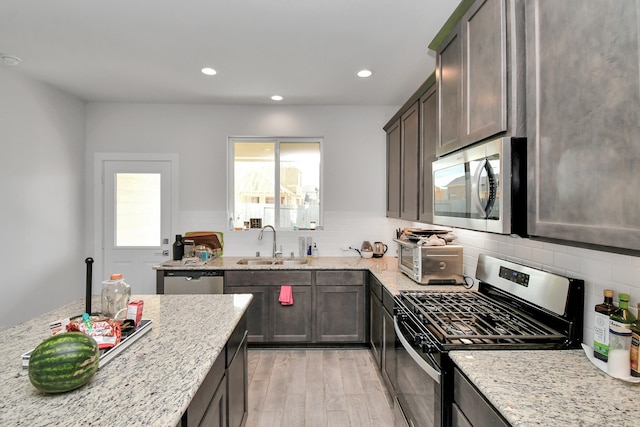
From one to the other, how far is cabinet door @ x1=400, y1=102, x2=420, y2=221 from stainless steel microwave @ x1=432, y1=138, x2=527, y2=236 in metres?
1.11

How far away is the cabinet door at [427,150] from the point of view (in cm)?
239

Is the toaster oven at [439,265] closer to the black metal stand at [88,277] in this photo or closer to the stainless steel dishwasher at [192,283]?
the stainless steel dishwasher at [192,283]

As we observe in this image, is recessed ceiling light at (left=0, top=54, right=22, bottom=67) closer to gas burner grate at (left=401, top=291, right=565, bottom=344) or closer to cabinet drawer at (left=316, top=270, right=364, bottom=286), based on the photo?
cabinet drawer at (left=316, top=270, right=364, bottom=286)

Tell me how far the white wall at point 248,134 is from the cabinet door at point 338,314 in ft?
2.39

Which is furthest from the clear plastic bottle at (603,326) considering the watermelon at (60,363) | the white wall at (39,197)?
the white wall at (39,197)

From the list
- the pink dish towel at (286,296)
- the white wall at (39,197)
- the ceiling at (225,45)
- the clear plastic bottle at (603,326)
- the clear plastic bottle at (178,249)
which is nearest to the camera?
the clear plastic bottle at (603,326)

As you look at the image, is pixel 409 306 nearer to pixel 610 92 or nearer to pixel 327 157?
pixel 610 92

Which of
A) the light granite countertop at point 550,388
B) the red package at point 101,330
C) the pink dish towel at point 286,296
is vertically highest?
the red package at point 101,330

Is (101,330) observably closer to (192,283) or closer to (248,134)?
(192,283)

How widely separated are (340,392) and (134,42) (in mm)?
3161

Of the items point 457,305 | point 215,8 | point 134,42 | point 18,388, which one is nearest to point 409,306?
point 457,305

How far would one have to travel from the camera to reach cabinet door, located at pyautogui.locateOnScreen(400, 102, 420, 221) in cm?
275

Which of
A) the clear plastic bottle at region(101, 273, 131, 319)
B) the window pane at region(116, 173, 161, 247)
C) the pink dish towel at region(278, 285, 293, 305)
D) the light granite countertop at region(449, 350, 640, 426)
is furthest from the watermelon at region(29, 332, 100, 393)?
the window pane at region(116, 173, 161, 247)

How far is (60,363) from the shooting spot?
2.96ft
